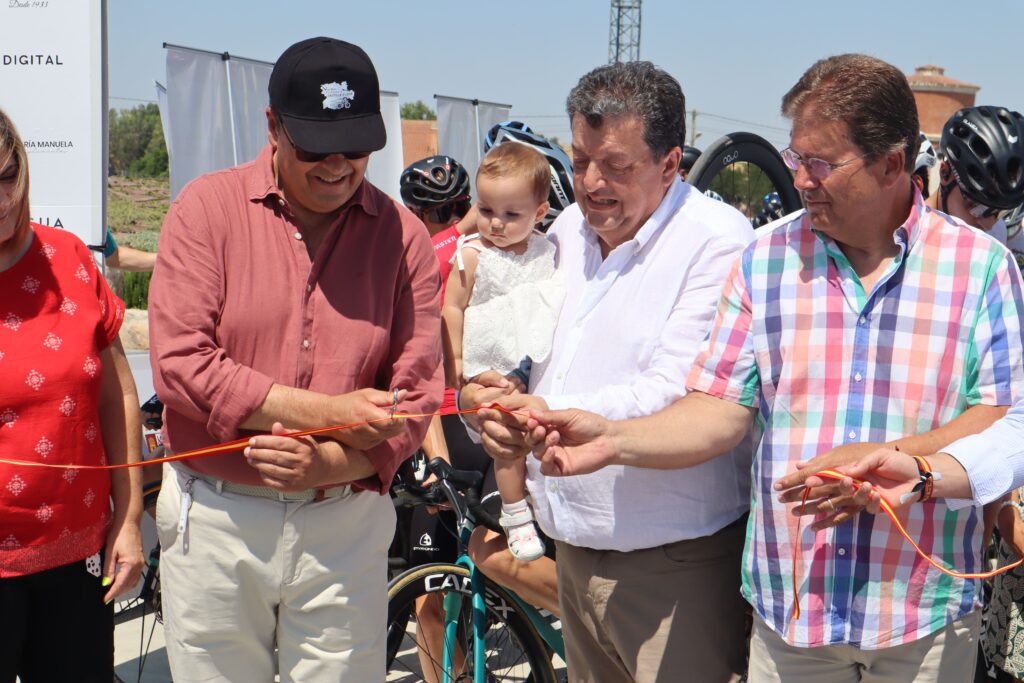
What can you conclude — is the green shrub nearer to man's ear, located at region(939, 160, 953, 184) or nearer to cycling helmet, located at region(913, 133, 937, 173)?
cycling helmet, located at region(913, 133, 937, 173)

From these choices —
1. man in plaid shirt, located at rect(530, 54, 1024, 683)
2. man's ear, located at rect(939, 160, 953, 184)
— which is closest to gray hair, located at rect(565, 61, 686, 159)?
man in plaid shirt, located at rect(530, 54, 1024, 683)

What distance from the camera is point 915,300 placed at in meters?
2.50

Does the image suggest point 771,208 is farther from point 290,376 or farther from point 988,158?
point 290,376

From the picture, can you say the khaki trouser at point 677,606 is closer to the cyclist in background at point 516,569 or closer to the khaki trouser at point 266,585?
the khaki trouser at point 266,585

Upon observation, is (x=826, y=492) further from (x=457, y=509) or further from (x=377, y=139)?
(x=457, y=509)

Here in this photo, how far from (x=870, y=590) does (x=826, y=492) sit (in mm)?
332

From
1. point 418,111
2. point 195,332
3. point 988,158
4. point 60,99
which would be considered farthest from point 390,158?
point 418,111

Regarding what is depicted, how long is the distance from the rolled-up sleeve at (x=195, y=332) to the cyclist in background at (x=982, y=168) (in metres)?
2.69

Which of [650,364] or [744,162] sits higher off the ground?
[744,162]

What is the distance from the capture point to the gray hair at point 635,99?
289 cm

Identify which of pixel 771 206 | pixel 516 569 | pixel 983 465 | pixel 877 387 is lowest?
pixel 516 569

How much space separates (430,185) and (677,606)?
322cm

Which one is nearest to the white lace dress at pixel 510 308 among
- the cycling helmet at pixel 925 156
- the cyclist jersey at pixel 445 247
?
the cyclist jersey at pixel 445 247

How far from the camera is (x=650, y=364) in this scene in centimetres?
289
